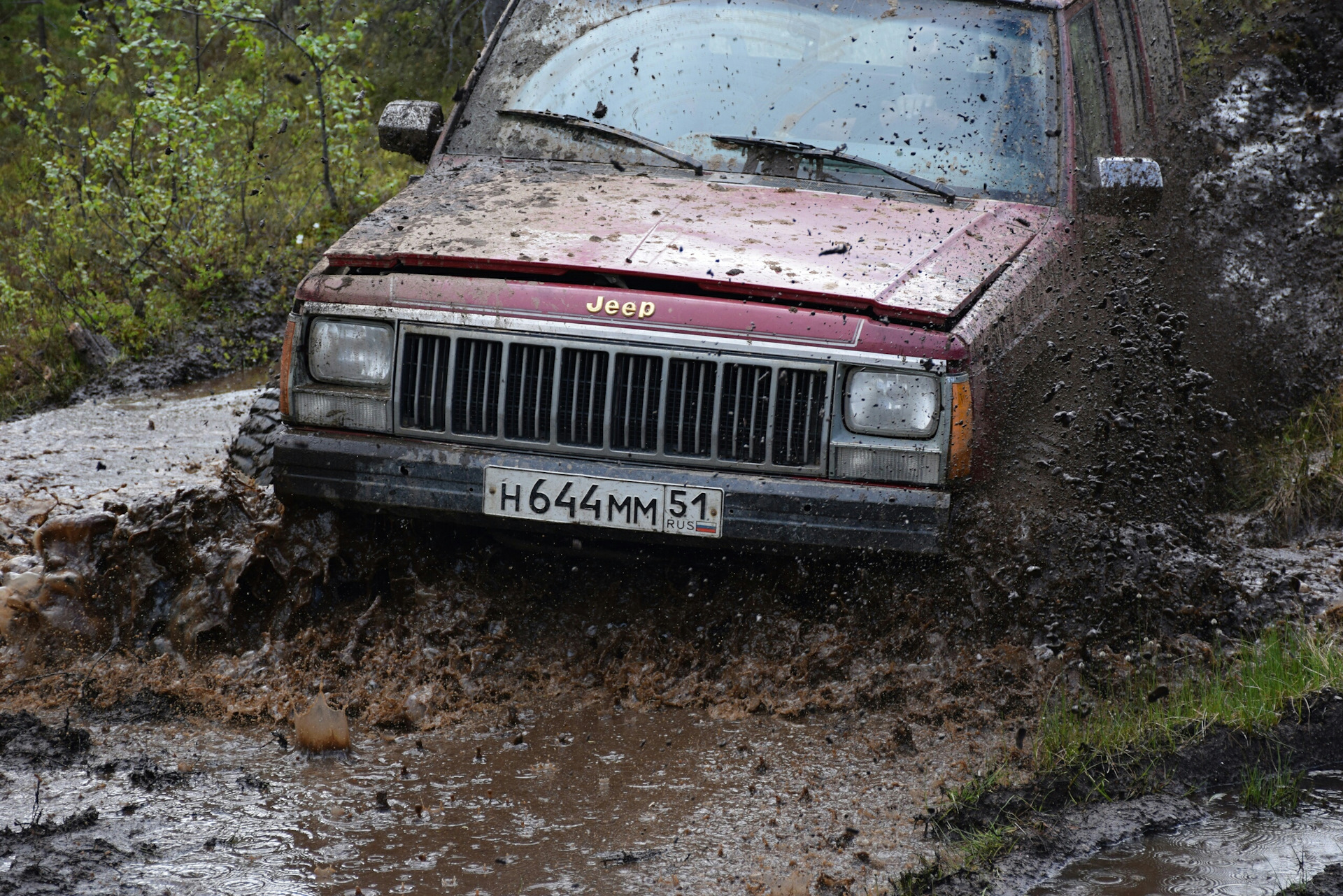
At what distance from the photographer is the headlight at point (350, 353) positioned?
10.9ft

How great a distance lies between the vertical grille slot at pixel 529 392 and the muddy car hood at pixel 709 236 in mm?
224

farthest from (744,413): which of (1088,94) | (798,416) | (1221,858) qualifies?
(1088,94)

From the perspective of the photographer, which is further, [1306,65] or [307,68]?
[307,68]

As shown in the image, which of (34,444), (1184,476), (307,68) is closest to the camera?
(1184,476)

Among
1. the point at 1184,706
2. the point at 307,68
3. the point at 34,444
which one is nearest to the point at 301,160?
the point at 307,68

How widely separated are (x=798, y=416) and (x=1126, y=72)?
2.98 metres

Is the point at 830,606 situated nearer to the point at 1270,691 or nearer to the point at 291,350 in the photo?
the point at 1270,691

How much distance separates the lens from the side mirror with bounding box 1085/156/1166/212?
4.06m

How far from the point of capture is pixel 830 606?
351 centimetres

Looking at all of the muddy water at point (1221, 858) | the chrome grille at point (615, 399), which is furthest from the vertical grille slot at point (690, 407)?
the muddy water at point (1221, 858)

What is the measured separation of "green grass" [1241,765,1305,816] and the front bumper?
2.93ft

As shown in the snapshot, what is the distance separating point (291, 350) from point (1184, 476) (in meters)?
3.38

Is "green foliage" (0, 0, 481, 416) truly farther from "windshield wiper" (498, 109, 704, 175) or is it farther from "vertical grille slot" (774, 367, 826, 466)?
"vertical grille slot" (774, 367, 826, 466)

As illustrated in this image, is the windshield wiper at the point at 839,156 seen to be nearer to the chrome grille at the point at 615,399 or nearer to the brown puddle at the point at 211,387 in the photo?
the chrome grille at the point at 615,399
